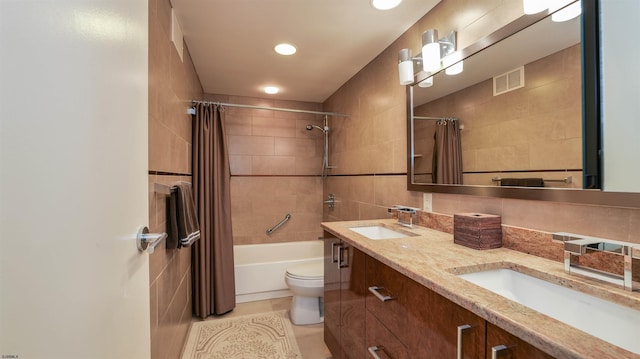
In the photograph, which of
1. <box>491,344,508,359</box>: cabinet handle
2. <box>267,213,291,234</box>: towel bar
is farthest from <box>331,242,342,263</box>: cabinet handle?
<box>267,213,291,234</box>: towel bar

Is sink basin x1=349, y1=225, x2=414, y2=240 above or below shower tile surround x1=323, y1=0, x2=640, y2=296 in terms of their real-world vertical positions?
below

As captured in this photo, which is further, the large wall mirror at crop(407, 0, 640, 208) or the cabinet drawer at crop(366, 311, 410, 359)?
the cabinet drawer at crop(366, 311, 410, 359)

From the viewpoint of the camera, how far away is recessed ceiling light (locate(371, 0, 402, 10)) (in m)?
1.54

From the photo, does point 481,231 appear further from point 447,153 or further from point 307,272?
point 307,272

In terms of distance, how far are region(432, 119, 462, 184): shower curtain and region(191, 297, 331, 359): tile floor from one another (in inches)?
58.0

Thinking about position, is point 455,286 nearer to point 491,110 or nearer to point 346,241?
point 346,241

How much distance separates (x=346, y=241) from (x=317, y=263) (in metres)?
1.43

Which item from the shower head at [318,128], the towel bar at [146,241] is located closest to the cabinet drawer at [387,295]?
the towel bar at [146,241]

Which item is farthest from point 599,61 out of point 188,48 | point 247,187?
point 247,187

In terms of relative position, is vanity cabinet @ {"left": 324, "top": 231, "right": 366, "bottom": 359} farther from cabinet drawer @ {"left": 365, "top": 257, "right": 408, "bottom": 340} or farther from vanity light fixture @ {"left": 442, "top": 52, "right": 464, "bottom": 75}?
vanity light fixture @ {"left": 442, "top": 52, "right": 464, "bottom": 75}

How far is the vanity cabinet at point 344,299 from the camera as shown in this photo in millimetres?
1362

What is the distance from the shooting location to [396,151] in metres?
2.02

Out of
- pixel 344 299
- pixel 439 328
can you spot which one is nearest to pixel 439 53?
pixel 439 328

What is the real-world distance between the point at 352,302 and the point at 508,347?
0.91 metres
